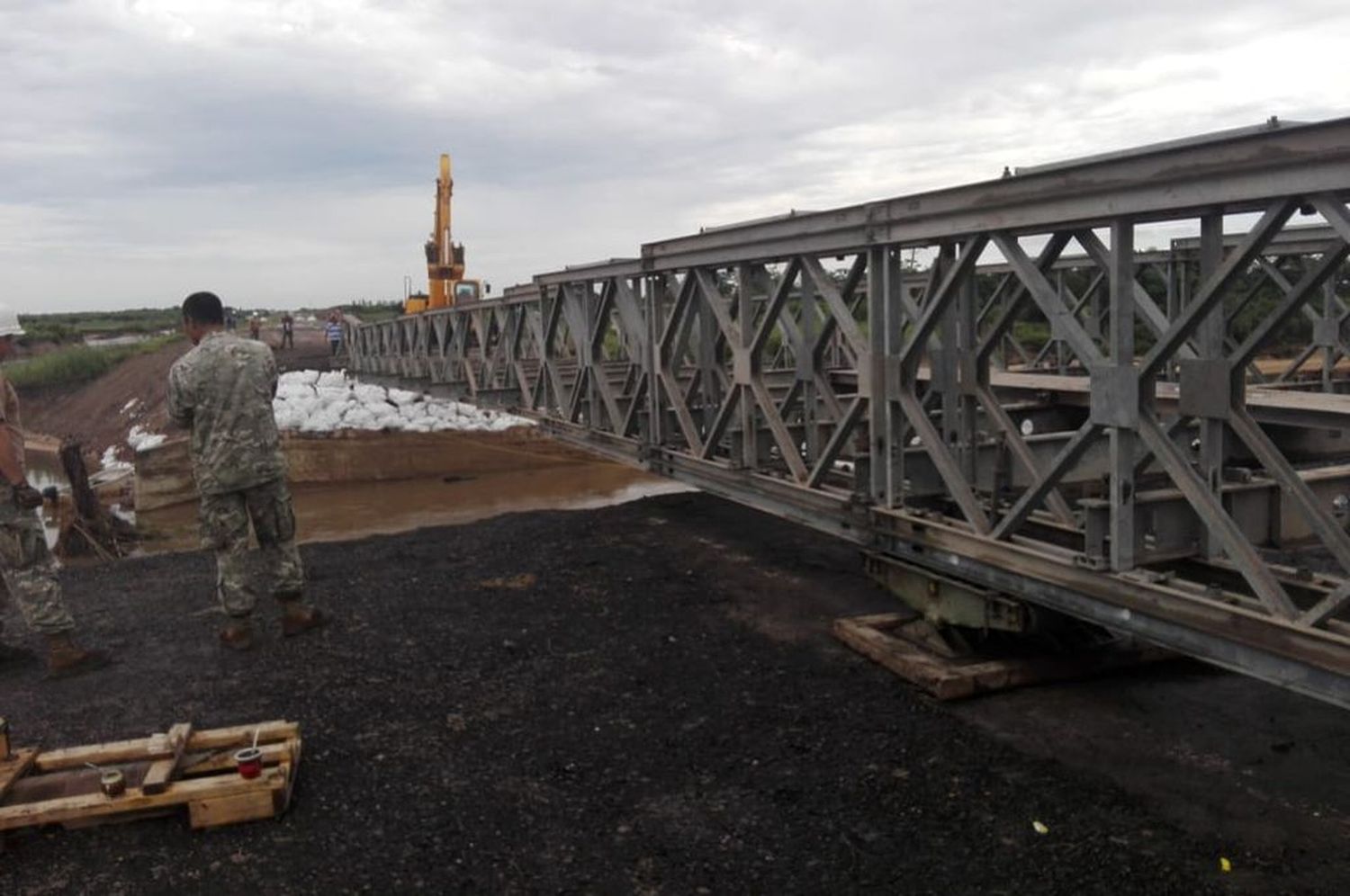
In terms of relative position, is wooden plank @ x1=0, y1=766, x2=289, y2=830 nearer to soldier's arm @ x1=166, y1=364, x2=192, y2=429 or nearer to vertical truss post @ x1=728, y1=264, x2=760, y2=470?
soldier's arm @ x1=166, y1=364, x2=192, y2=429

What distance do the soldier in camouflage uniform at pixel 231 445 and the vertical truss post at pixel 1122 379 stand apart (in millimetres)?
4758

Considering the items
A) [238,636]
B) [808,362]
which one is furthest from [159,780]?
[808,362]

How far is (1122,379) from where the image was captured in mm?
4008

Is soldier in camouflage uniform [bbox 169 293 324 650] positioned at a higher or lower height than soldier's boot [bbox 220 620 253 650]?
higher

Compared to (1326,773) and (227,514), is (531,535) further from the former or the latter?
(1326,773)

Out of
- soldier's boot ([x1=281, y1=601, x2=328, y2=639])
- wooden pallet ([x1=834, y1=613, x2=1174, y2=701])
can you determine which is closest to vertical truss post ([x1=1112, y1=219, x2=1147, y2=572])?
wooden pallet ([x1=834, y1=613, x2=1174, y2=701])

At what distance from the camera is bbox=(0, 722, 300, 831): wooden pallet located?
13.4ft

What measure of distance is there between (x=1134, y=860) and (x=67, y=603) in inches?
306

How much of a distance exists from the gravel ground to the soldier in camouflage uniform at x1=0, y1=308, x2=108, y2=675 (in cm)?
25

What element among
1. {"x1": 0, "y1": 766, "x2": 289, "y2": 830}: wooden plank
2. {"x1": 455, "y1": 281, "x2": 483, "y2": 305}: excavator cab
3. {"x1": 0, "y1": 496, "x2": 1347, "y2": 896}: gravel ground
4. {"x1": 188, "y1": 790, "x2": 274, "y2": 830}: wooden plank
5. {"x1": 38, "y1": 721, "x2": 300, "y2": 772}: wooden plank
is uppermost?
{"x1": 455, "y1": 281, "x2": 483, "y2": 305}: excavator cab

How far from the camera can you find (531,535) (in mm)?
10062

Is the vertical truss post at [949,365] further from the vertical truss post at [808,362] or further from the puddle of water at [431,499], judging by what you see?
the puddle of water at [431,499]

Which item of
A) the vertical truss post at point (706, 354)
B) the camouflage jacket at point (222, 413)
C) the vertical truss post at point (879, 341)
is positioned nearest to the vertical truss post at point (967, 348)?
the vertical truss post at point (879, 341)

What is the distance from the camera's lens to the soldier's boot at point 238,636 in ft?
21.4
